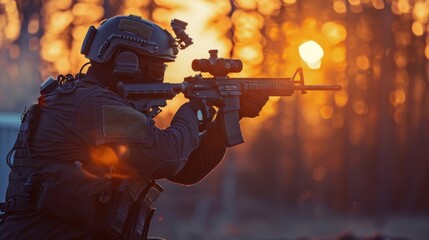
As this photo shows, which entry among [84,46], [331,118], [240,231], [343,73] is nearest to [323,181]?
[331,118]

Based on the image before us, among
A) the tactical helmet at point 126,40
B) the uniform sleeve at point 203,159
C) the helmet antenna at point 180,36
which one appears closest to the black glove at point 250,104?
the uniform sleeve at point 203,159

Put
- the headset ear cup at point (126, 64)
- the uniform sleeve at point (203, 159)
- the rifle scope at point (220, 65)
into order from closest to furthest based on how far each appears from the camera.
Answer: the headset ear cup at point (126, 64), the rifle scope at point (220, 65), the uniform sleeve at point (203, 159)

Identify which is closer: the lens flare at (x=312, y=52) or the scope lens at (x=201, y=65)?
the scope lens at (x=201, y=65)

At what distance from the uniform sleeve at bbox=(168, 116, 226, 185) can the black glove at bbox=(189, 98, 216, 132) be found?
36cm

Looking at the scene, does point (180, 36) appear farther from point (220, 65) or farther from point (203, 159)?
point (203, 159)

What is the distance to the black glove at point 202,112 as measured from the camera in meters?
5.73

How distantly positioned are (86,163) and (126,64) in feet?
2.35

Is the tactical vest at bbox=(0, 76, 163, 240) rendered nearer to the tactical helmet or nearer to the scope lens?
the tactical helmet

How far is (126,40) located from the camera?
18.4 feet

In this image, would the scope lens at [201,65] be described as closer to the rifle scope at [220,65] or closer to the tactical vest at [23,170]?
the rifle scope at [220,65]

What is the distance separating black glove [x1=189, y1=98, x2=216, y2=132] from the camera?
5.73 m

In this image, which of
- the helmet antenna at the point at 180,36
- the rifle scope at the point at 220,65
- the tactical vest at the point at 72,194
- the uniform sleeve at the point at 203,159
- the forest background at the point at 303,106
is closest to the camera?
the tactical vest at the point at 72,194

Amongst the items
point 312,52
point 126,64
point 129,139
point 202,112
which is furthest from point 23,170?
point 312,52

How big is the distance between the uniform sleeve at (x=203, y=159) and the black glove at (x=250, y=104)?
25 cm
